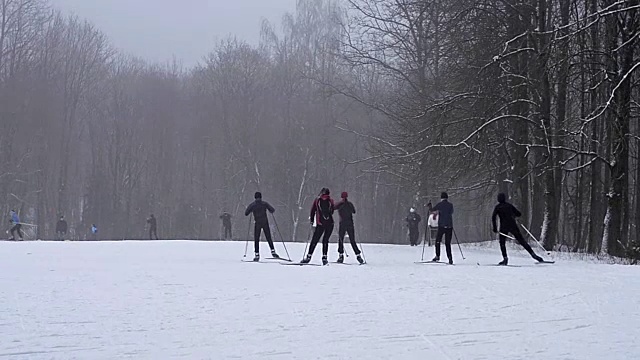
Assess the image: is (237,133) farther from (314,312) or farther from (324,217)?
(314,312)

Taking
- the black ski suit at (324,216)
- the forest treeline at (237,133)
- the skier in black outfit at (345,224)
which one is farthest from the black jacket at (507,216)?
the forest treeline at (237,133)

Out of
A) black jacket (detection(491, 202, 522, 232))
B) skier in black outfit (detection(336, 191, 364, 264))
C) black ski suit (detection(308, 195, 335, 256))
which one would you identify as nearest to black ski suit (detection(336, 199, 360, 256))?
skier in black outfit (detection(336, 191, 364, 264))

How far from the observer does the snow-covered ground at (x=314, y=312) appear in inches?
383

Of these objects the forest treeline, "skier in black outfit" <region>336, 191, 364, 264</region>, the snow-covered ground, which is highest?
the forest treeline

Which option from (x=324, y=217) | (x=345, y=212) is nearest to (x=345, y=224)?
(x=345, y=212)

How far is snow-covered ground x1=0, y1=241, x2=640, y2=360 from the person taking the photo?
9734 mm

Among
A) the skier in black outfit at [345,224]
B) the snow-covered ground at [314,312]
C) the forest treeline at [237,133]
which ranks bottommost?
the snow-covered ground at [314,312]

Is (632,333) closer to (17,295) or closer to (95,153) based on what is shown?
Result: (17,295)

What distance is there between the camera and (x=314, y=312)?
12.5 m

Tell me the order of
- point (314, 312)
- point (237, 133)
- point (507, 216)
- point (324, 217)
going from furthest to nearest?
point (237, 133) < point (507, 216) < point (324, 217) < point (314, 312)

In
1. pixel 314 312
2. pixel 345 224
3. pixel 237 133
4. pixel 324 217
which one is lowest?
pixel 314 312

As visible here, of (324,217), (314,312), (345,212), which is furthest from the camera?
(345,212)

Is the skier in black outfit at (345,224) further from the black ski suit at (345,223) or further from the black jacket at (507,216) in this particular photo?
the black jacket at (507,216)

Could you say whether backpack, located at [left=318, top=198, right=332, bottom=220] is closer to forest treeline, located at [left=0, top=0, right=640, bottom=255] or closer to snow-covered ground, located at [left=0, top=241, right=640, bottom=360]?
snow-covered ground, located at [left=0, top=241, right=640, bottom=360]
